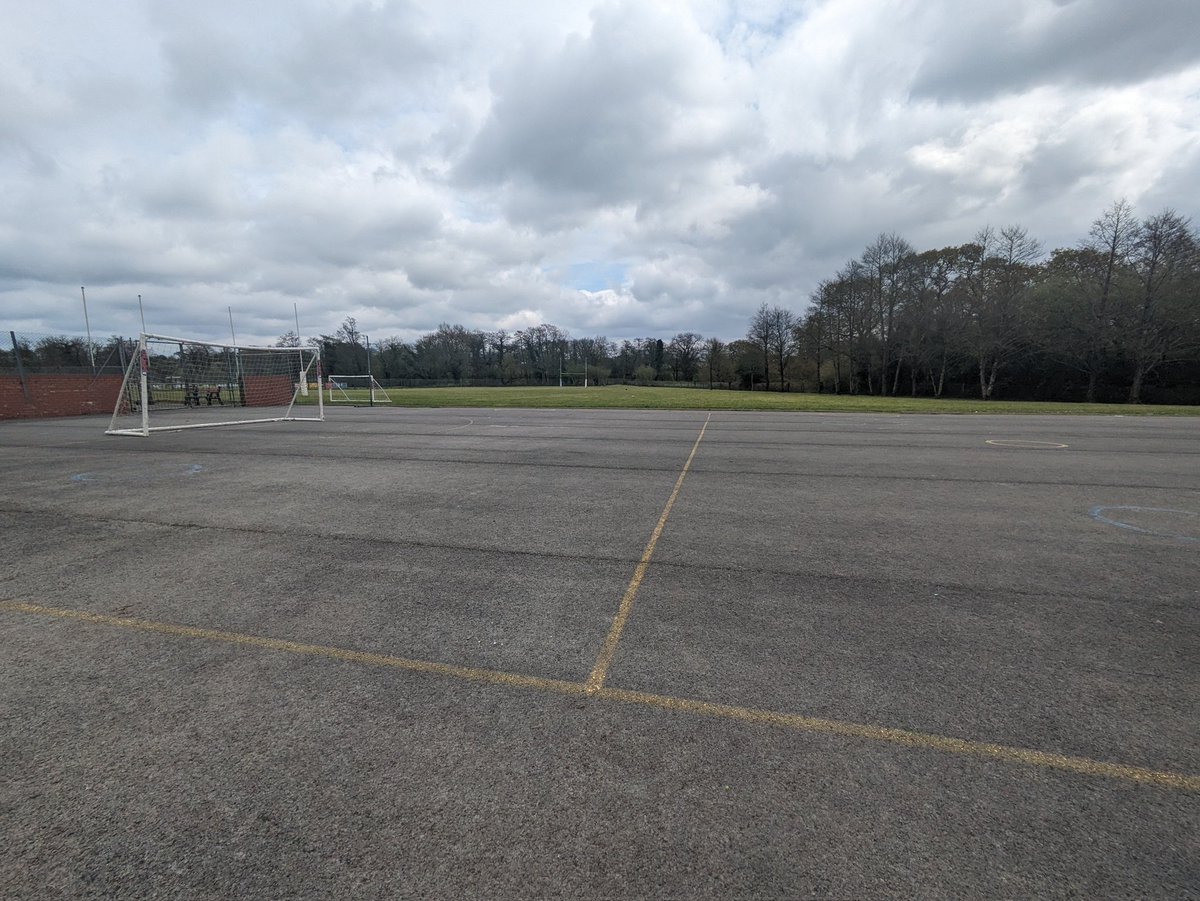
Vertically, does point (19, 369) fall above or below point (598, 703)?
above

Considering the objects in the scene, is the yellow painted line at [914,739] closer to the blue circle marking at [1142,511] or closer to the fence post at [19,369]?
the blue circle marking at [1142,511]

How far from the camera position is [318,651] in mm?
3512

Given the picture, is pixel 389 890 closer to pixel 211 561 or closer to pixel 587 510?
pixel 211 561

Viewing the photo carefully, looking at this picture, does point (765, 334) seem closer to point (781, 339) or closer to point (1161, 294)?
point (781, 339)

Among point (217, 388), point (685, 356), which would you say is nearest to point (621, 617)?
point (217, 388)

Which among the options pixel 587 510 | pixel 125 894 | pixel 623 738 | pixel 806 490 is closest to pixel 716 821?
pixel 623 738

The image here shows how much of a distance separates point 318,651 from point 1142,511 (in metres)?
9.79

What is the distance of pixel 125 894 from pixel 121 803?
0.55 metres

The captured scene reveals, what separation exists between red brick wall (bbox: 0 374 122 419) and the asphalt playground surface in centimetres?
2188

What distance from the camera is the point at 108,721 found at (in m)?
2.80

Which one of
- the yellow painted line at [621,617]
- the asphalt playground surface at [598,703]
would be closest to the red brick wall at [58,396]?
the asphalt playground surface at [598,703]

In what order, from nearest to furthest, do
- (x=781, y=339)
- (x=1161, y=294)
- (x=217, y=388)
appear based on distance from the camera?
(x=217, y=388), (x=1161, y=294), (x=781, y=339)

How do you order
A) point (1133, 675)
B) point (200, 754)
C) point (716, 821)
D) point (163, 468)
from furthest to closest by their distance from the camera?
point (163, 468)
point (1133, 675)
point (200, 754)
point (716, 821)

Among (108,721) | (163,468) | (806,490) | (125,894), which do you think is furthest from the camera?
(163,468)
